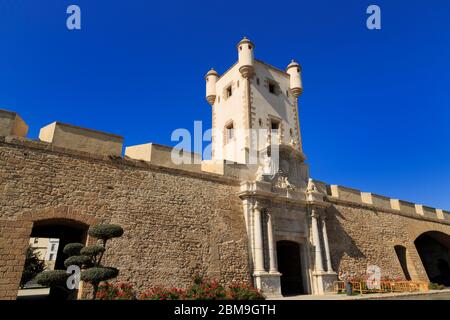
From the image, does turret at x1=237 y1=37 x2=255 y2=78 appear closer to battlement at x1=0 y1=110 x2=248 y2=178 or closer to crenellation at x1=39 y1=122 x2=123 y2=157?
battlement at x1=0 y1=110 x2=248 y2=178

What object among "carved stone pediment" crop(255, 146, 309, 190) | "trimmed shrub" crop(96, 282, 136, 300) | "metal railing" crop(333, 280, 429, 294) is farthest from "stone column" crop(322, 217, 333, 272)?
"trimmed shrub" crop(96, 282, 136, 300)

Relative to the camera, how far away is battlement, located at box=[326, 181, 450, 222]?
66.0 ft

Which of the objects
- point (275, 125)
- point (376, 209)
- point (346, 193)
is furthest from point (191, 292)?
point (376, 209)

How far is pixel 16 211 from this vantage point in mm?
9875

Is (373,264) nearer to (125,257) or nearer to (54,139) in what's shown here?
(125,257)

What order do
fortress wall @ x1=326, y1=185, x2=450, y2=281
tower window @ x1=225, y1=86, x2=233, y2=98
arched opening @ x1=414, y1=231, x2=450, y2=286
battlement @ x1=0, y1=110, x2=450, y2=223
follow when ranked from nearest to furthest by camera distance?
battlement @ x1=0, y1=110, x2=450, y2=223, fortress wall @ x1=326, y1=185, x2=450, y2=281, tower window @ x1=225, y1=86, x2=233, y2=98, arched opening @ x1=414, y1=231, x2=450, y2=286

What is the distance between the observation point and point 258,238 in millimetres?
14203

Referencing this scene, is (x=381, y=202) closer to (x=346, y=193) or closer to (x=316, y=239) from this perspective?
(x=346, y=193)

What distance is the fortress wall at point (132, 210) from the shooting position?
32.8ft

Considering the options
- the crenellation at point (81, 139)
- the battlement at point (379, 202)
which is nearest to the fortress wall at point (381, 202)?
the battlement at point (379, 202)

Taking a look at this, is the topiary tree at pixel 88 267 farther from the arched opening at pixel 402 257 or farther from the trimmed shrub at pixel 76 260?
the arched opening at pixel 402 257

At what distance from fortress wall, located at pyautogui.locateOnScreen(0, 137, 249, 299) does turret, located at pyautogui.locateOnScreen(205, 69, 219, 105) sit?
9.62 meters

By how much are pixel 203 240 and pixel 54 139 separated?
7.01m
